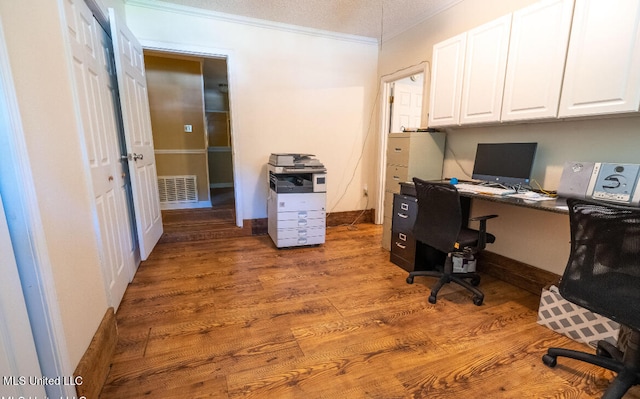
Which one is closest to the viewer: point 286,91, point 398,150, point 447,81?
point 447,81

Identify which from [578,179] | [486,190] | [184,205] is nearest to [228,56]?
[184,205]

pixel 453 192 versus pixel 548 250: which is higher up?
pixel 453 192

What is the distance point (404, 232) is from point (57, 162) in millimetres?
2401

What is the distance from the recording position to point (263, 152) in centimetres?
343

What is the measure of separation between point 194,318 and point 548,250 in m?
2.58

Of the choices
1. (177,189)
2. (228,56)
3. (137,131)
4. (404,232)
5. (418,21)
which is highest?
(418,21)

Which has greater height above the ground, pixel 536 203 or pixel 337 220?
pixel 536 203

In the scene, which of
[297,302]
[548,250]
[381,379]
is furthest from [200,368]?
[548,250]

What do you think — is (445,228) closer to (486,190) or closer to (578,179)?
(486,190)

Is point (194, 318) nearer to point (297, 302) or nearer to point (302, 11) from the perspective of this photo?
point (297, 302)

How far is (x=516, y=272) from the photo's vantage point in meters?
2.28

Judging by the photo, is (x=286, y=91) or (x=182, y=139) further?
(x=182, y=139)

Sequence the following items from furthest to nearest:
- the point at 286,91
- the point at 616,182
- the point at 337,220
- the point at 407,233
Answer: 1. the point at 337,220
2. the point at 286,91
3. the point at 407,233
4. the point at 616,182

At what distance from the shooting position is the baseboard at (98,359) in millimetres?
1131
